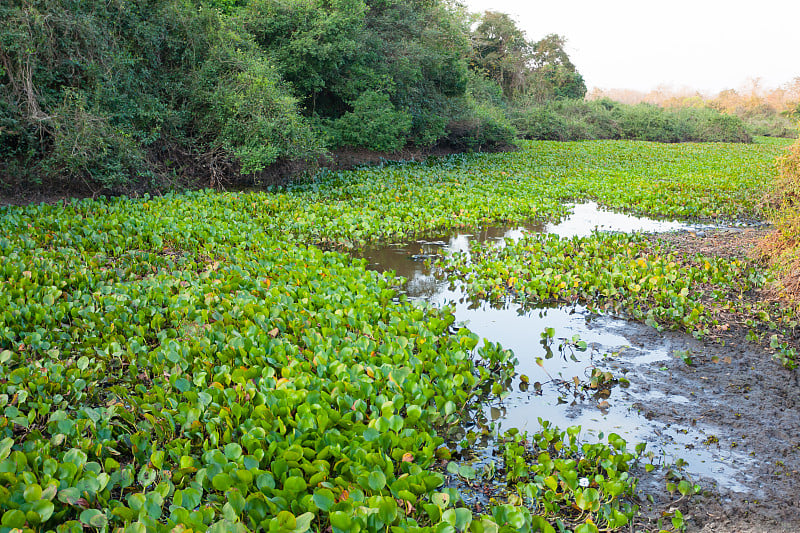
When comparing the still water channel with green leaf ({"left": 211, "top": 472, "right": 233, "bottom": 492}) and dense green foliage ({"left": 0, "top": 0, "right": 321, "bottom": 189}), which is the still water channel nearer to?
green leaf ({"left": 211, "top": 472, "right": 233, "bottom": 492})

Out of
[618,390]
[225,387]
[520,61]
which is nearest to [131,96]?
[225,387]

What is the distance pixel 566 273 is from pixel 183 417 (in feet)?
14.2

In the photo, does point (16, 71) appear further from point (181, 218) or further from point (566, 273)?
point (566, 273)

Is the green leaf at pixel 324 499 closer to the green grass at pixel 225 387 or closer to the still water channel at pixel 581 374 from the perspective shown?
the green grass at pixel 225 387

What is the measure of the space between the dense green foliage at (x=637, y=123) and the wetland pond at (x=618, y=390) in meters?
26.8

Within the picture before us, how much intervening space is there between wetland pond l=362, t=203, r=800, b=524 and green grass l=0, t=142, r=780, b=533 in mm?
305

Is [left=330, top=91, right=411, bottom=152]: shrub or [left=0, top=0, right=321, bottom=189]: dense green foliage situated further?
[left=330, top=91, right=411, bottom=152]: shrub

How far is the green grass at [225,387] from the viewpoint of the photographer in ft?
7.81

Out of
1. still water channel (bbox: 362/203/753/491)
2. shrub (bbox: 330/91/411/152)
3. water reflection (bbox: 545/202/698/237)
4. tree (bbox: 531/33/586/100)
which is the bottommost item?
still water channel (bbox: 362/203/753/491)

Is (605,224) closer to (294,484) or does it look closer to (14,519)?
(294,484)

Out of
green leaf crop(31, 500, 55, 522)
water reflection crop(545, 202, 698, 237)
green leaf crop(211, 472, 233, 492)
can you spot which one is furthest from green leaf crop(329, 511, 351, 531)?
water reflection crop(545, 202, 698, 237)

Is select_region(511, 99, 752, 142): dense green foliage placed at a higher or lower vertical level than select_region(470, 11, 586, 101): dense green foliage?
lower

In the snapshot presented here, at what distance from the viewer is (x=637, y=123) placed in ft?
110

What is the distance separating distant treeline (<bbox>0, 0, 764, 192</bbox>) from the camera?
8.84m
